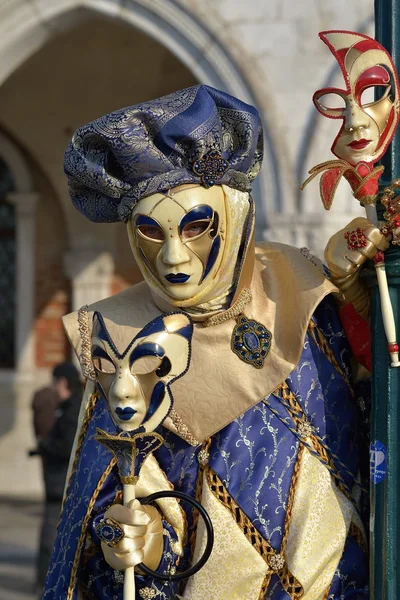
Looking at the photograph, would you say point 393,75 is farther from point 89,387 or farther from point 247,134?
point 89,387

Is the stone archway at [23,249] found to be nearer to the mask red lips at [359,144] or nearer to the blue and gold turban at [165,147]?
the blue and gold turban at [165,147]

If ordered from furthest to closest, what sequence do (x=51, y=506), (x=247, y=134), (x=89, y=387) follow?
(x=51, y=506), (x=89, y=387), (x=247, y=134)

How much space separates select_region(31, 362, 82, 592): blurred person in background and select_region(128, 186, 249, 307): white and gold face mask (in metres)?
3.45

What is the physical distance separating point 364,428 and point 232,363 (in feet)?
1.00

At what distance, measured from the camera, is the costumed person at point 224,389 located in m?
2.44

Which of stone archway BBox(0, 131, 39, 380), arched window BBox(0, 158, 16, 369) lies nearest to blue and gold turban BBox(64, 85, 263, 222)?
stone archway BBox(0, 131, 39, 380)

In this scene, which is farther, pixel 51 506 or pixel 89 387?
pixel 51 506

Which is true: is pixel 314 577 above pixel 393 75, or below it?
below

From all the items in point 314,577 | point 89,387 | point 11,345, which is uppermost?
point 11,345

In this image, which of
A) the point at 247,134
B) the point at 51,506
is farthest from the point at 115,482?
the point at 51,506

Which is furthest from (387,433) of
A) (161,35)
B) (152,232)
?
(161,35)

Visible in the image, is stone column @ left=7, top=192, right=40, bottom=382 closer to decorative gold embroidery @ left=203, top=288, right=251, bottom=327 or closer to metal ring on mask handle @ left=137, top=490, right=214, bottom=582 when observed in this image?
decorative gold embroidery @ left=203, top=288, right=251, bottom=327

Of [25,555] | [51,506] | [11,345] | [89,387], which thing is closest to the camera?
[89,387]

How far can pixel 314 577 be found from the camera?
2.43 metres
